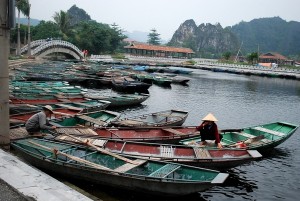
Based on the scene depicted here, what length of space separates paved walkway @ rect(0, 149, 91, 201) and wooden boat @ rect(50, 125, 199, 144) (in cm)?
461

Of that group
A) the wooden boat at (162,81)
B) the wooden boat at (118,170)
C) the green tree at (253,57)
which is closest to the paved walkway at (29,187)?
the wooden boat at (118,170)

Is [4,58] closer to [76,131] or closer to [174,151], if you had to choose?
[76,131]

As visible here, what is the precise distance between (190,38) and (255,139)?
140116 mm

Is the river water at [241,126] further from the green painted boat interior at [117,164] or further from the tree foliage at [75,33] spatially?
the tree foliage at [75,33]

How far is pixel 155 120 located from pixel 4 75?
9798 millimetres

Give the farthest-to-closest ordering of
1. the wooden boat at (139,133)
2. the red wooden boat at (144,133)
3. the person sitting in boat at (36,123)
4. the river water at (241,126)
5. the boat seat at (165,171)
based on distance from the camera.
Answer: the red wooden boat at (144,133) < the wooden boat at (139,133) < the person sitting in boat at (36,123) < the river water at (241,126) < the boat seat at (165,171)

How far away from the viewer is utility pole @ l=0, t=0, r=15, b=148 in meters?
10.0

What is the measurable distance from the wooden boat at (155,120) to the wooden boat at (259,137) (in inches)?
120

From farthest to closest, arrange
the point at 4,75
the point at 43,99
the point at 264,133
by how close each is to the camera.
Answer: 1. the point at 43,99
2. the point at 264,133
3. the point at 4,75

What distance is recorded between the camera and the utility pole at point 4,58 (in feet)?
32.8

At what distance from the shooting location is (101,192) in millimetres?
9703

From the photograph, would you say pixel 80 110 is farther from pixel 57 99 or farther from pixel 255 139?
pixel 255 139

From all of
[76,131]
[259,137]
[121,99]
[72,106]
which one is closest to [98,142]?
[76,131]

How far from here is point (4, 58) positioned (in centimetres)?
1032
